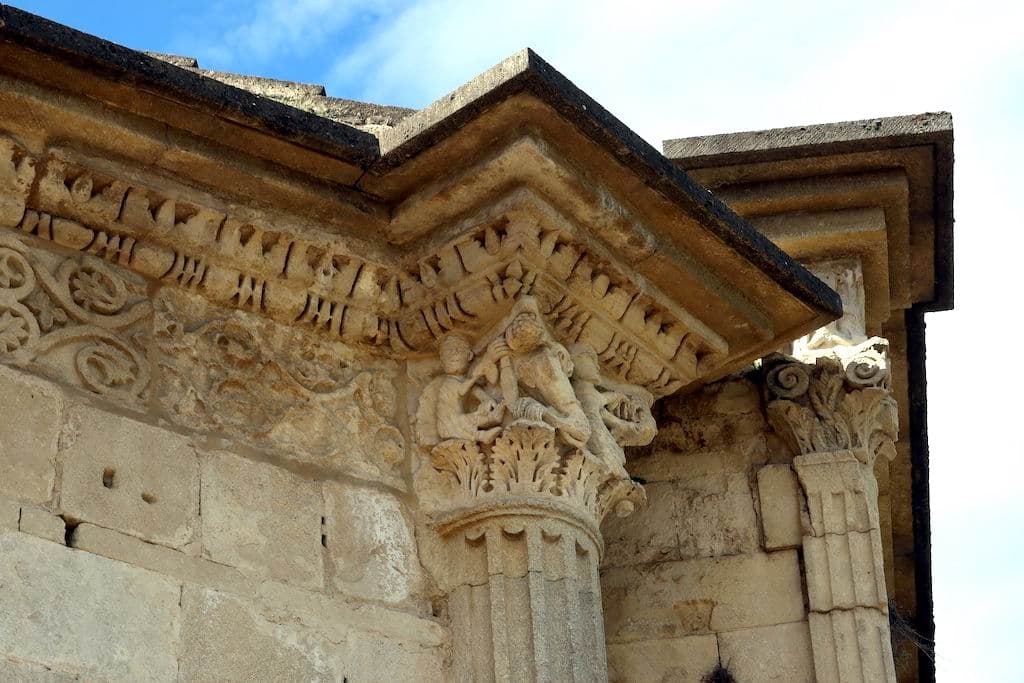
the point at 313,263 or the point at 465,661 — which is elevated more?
→ the point at 313,263

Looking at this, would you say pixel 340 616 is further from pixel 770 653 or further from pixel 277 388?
pixel 770 653

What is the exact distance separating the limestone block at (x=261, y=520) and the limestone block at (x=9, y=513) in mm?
Answer: 565

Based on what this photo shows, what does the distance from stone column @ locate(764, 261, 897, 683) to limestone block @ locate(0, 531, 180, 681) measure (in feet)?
7.67

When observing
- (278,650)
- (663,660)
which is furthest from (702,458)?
(278,650)

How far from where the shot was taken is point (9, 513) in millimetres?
5883

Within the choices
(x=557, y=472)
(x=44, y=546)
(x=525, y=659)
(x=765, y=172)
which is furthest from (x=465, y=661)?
(x=765, y=172)

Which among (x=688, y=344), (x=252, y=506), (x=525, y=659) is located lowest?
(x=525, y=659)

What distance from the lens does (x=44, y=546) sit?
5.89m

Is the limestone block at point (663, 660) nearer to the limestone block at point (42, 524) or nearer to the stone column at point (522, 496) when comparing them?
the stone column at point (522, 496)

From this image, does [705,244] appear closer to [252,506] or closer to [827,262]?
[827,262]

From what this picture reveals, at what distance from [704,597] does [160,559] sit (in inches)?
85.0

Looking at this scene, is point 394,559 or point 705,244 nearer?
point 394,559

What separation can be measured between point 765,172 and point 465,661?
8.11 feet

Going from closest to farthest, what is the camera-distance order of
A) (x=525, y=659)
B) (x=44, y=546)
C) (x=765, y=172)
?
1. (x=44, y=546)
2. (x=525, y=659)
3. (x=765, y=172)
